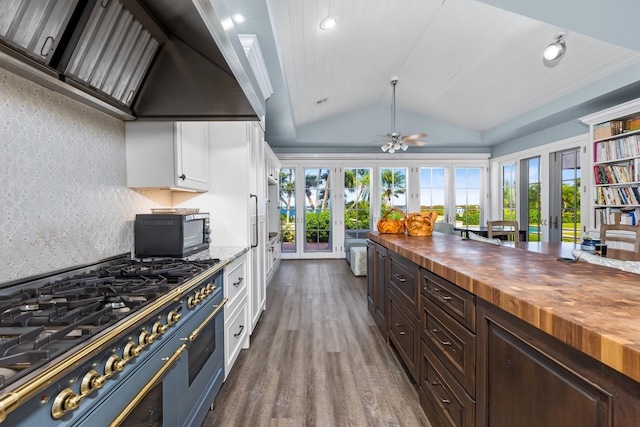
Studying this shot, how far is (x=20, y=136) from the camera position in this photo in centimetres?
124

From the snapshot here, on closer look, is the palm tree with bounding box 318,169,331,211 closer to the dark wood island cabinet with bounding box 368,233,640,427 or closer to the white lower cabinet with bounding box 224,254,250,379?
the white lower cabinet with bounding box 224,254,250,379

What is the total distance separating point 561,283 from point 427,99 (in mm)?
5439

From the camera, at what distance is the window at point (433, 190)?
6.96m

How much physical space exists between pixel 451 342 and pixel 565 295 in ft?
1.95

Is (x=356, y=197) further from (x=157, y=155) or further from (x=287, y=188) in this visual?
(x=157, y=155)

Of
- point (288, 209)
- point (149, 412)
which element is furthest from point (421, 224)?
point (288, 209)

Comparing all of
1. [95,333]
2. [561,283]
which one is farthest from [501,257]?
[95,333]

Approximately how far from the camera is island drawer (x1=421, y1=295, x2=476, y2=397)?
1.18 meters

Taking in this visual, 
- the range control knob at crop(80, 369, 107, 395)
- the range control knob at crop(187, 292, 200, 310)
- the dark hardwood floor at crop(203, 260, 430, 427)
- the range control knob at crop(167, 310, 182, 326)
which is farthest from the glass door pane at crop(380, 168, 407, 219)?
the range control knob at crop(80, 369, 107, 395)

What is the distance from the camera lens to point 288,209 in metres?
6.77

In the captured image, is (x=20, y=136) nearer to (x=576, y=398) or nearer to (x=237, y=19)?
(x=237, y=19)

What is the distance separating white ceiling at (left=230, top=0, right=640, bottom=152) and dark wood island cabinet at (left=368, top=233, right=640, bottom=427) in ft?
7.68

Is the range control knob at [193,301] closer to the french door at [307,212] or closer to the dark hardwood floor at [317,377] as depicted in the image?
the dark hardwood floor at [317,377]

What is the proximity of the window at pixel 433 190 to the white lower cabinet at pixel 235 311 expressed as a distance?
17.9 feet
